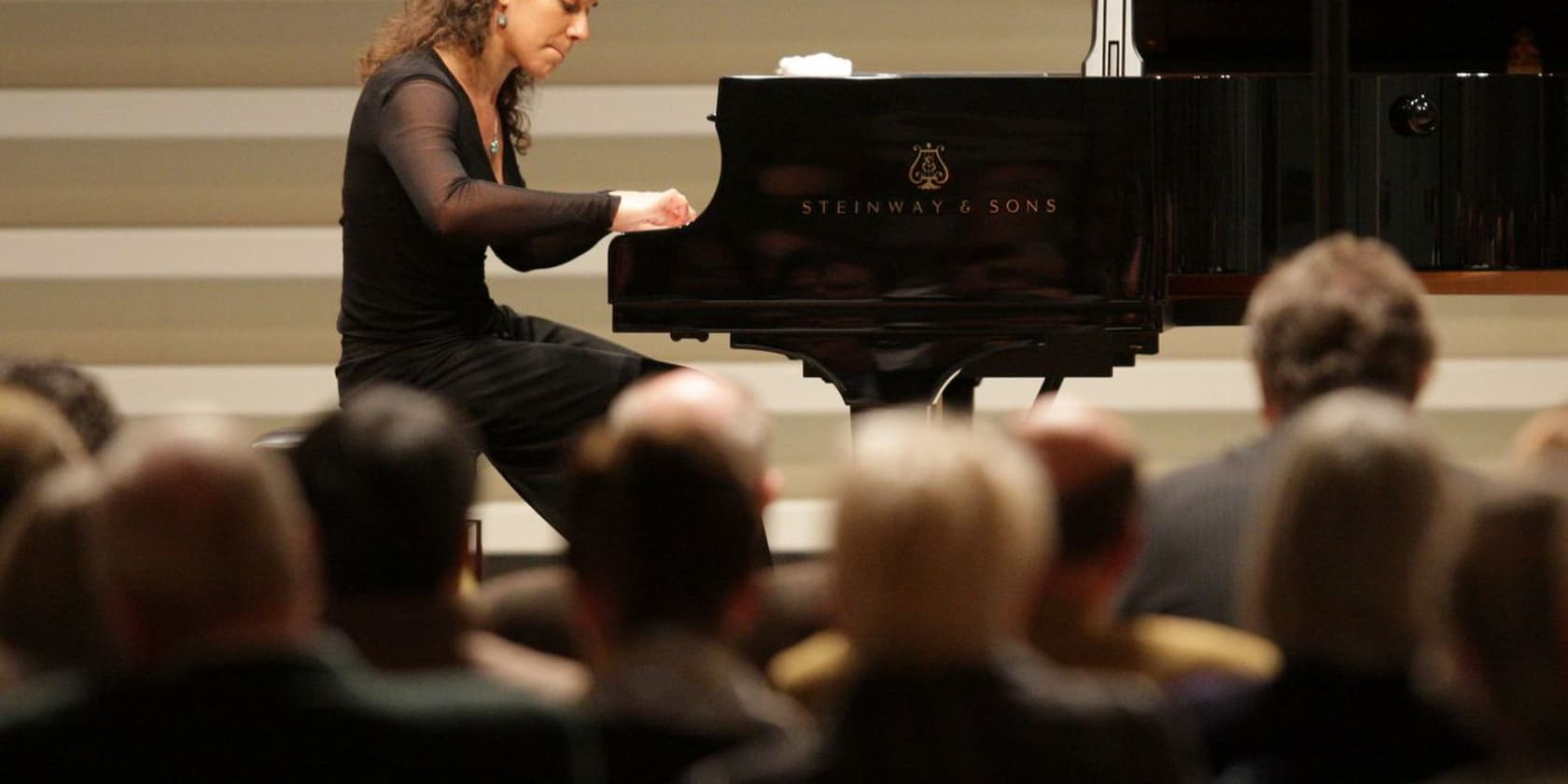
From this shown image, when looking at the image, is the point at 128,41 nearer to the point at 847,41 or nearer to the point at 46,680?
the point at 847,41

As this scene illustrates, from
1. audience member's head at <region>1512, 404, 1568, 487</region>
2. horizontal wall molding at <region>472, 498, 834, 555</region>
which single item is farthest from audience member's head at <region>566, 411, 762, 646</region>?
horizontal wall molding at <region>472, 498, 834, 555</region>

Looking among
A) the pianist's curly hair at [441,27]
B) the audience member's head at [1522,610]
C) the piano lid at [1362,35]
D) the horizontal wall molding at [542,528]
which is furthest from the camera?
the horizontal wall molding at [542,528]

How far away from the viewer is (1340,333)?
2219mm

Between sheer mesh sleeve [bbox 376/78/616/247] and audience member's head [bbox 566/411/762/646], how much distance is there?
1.84 m

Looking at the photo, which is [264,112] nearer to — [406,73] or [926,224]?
[406,73]

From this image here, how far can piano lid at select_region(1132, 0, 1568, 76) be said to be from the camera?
14.5 feet

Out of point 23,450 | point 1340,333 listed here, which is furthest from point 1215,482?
point 23,450

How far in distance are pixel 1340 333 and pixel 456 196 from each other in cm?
175

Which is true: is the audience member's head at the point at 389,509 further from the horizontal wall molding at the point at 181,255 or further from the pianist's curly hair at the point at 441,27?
the horizontal wall molding at the point at 181,255

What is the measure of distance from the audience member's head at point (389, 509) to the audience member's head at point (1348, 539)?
669 millimetres

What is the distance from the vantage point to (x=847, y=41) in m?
5.70

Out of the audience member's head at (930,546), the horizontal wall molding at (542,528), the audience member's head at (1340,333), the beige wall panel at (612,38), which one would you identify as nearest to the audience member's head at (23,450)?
the audience member's head at (930,546)

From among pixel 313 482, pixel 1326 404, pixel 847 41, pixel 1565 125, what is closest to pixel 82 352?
pixel 847 41

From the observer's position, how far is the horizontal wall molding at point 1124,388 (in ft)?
18.5
